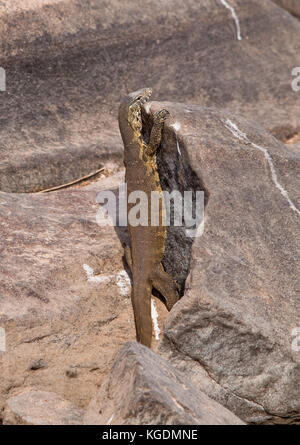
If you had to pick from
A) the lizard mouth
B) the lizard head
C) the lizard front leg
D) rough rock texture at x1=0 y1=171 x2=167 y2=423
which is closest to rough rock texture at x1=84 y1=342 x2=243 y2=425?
rough rock texture at x1=0 y1=171 x2=167 y2=423

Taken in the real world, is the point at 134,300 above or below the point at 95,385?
above

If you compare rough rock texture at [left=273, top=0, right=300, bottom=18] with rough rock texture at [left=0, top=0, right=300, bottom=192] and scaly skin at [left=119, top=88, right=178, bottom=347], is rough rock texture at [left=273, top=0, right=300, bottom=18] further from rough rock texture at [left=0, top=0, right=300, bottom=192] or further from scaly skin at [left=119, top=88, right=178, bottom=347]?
scaly skin at [left=119, top=88, right=178, bottom=347]

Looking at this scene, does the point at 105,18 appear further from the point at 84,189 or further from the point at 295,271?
the point at 295,271

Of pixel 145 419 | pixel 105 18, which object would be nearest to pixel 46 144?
pixel 105 18

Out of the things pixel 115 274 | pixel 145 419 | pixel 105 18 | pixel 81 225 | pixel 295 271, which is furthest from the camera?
pixel 105 18

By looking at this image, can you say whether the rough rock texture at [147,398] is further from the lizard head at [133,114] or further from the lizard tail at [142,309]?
the lizard head at [133,114]

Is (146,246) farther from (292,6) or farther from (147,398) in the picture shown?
(292,6)

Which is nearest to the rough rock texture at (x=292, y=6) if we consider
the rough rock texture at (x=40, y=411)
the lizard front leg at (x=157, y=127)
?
the lizard front leg at (x=157, y=127)

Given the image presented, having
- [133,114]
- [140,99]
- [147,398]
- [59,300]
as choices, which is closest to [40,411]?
[147,398]
